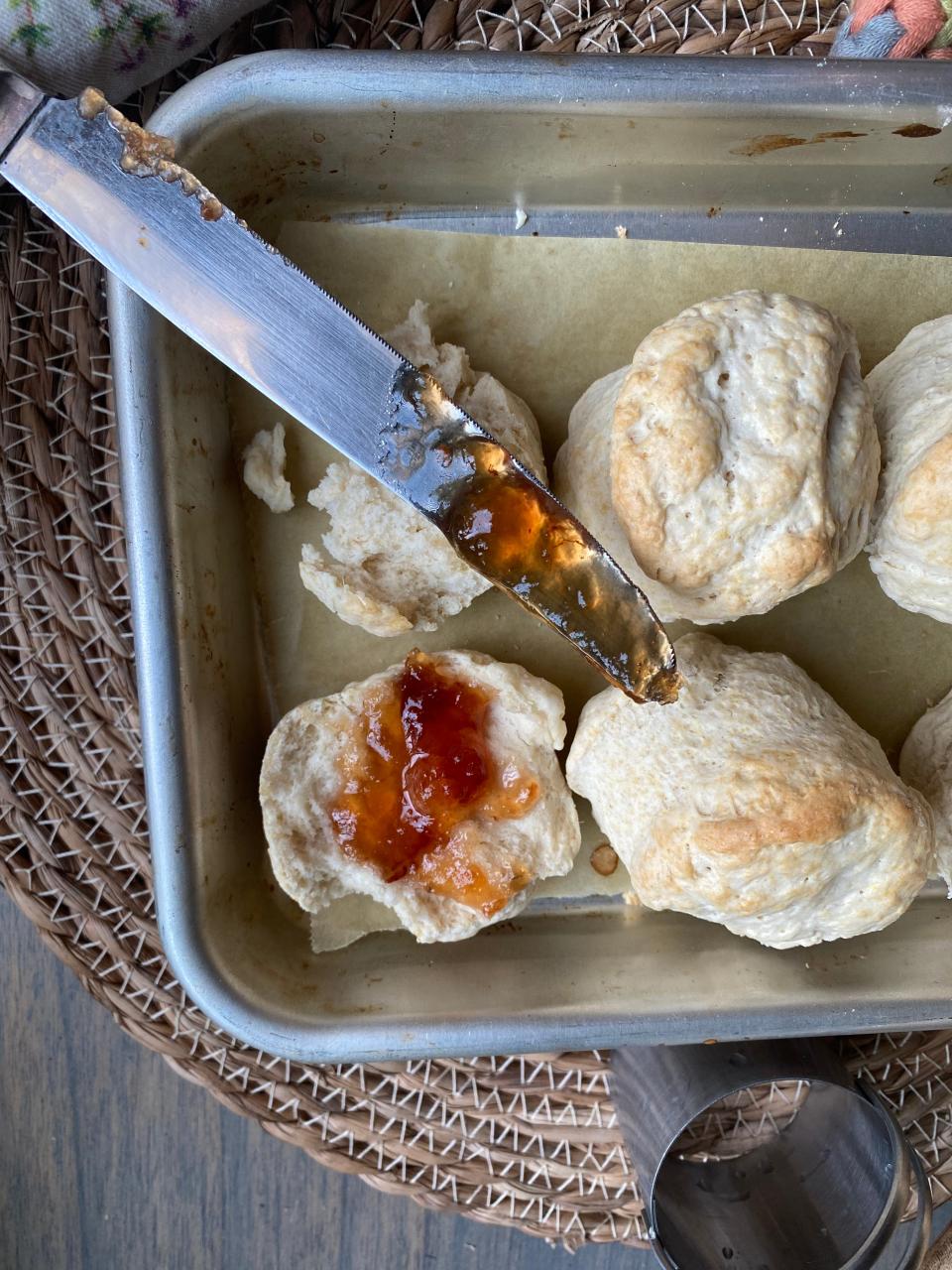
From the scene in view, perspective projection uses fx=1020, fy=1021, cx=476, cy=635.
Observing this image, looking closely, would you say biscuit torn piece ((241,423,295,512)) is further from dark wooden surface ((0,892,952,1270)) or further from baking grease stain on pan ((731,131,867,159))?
dark wooden surface ((0,892,952,1270))

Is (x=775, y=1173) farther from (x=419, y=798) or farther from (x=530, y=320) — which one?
(x=530, y=320)

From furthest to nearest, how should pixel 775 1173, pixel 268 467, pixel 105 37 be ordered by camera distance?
1. pixel 775 1173
2. pixel 268 467
3. pixel 105 37

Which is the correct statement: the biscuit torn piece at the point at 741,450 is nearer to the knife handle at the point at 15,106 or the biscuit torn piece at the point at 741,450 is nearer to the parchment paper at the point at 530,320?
the parchment paper at the point at 530,320

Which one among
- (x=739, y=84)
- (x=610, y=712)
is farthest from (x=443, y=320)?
(x=610, y=712)

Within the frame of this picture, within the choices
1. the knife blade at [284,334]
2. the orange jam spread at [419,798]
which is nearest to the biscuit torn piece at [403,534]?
the orange jam spread at [419,798]

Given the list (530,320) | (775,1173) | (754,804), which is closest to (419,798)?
(754,804)

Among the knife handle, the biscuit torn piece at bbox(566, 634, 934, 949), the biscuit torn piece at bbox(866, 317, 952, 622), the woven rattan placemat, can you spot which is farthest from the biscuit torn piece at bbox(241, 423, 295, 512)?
the biscuit torn piece at bbox(866, 317, 952, 622)
